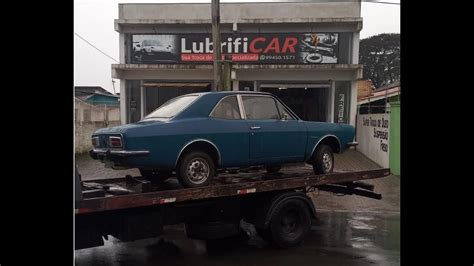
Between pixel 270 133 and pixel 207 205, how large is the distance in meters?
1.18

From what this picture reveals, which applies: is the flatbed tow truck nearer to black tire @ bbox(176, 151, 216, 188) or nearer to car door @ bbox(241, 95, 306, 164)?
black tire @ bbox(176, 151, 216, 188)

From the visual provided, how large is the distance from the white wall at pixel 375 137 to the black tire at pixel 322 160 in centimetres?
408

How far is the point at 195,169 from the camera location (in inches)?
196

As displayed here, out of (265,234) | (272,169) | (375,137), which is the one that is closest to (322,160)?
(272,169)

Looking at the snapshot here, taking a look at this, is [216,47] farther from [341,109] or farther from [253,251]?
[341,109]

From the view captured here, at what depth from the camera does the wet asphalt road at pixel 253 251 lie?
510 centimetres

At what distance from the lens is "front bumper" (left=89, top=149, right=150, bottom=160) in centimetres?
450

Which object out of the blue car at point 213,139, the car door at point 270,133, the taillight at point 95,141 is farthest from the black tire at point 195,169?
the taillight at point 95,141

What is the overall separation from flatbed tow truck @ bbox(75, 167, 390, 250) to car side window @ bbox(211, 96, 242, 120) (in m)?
0.81

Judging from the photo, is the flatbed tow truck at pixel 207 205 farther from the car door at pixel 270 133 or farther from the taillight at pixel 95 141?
the taillight at pixel 95 141

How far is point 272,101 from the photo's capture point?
5.88 meters
